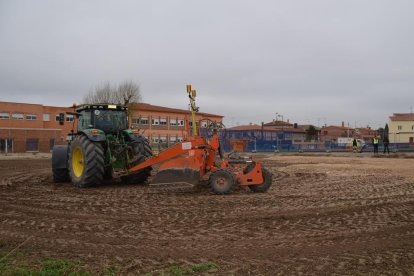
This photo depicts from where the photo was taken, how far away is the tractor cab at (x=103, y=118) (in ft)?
40.6

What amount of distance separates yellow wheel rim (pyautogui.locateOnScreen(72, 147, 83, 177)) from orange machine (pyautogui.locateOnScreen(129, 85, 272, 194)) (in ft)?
9.52

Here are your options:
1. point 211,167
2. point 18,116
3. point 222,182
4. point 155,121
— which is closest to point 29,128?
point 18,116

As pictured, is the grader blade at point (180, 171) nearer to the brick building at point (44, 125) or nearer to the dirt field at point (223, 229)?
the dirt field at point (223, 229)

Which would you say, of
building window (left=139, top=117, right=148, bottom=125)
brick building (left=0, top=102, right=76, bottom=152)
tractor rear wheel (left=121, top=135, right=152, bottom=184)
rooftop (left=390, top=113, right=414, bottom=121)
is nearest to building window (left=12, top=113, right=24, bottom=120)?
brick building (left=0, top=102, right=76, bottom=152)

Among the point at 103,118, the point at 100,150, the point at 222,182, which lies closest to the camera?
the point at 222,182

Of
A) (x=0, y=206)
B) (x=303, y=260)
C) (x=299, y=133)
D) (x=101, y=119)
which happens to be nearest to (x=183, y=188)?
(x=101, y=119)

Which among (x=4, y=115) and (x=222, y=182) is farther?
(x=4, y=115)

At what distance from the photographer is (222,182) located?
963 centimetres

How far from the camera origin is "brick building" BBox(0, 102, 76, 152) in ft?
157

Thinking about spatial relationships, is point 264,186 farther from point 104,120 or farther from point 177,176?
point 104,120

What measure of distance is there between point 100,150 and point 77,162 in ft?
4.41

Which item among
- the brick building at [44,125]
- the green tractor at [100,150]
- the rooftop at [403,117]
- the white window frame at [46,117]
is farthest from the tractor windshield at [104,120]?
→ the rooftop at [403,117]

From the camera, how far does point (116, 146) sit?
39.3 feet

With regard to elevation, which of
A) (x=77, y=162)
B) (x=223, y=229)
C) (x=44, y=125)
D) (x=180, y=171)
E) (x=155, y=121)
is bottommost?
(x=223, y=229)
